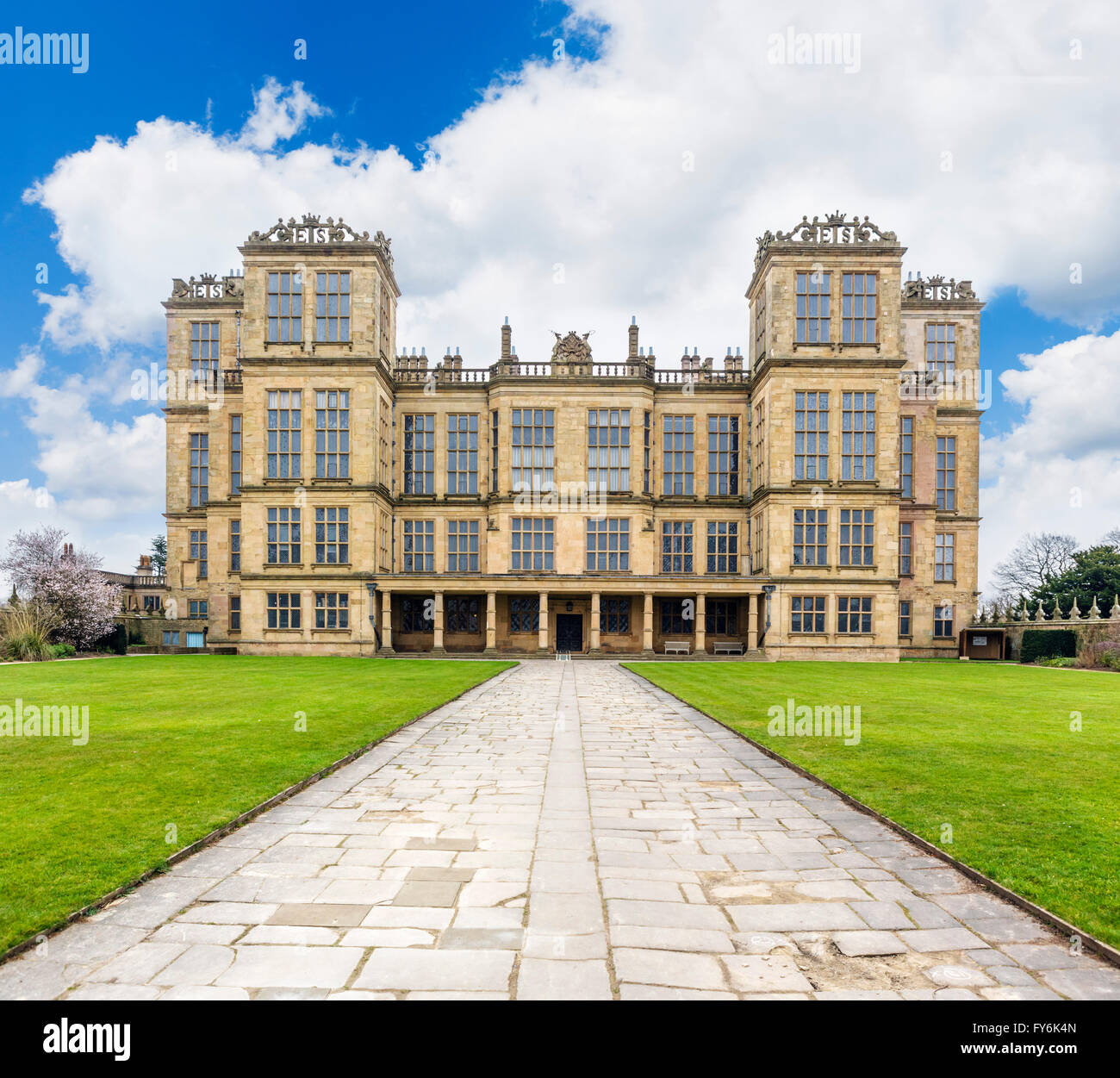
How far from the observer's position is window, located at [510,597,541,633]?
42.5 metres

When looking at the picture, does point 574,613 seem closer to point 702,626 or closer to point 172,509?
point 702,626

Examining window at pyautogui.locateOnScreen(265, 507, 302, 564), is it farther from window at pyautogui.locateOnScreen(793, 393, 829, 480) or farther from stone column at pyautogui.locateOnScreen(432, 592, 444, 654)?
window at pyautogui.locateOnScreen(793, 393, 829, 480)

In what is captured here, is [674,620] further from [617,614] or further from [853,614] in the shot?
[853,614]

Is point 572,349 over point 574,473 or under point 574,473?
over

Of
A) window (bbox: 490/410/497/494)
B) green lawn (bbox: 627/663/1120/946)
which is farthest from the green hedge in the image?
→ window (bbox: 490/410/497/494)

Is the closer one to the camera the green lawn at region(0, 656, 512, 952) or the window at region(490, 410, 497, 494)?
the green lawn at region(0, 656, 512, 952)

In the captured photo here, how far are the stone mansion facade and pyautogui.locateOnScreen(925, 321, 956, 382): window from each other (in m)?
0.13

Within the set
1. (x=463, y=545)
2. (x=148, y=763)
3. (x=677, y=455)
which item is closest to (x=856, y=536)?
(x=677, y=455)

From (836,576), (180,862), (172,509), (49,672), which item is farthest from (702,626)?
(180,862)

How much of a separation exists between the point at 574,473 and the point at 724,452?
8789 millimetres

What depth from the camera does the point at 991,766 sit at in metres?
10.5

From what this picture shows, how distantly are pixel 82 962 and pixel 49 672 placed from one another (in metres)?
26.5
